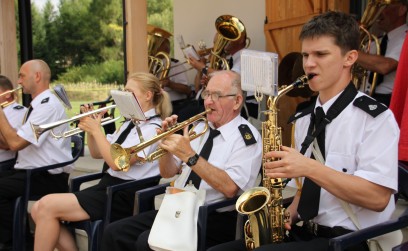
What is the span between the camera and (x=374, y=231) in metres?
2.44

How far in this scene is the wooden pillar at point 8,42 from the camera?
292 inches

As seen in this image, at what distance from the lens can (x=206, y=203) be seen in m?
3.12

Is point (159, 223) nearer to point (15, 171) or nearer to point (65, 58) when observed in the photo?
point (15, 171)

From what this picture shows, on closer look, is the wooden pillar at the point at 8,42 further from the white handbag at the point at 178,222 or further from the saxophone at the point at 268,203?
the saxophone at the point at 268,203

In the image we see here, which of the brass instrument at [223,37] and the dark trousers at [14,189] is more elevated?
the brass instrument at [223,37]

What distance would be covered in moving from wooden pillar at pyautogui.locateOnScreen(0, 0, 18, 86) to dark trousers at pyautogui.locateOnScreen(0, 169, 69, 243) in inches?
117

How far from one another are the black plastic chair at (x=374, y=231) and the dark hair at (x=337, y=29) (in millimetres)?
637

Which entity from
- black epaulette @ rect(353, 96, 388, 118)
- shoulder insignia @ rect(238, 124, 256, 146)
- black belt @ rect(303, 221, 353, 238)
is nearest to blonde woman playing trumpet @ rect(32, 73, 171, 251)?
shoulder insignia @ rect(238, 124, 256, 146)

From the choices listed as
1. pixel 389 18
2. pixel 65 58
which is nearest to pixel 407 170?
pixel 389 18

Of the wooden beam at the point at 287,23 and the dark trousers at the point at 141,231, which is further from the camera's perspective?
the wooden beam at the point at 287,23

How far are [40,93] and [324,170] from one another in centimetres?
326

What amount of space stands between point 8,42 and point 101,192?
417 cm

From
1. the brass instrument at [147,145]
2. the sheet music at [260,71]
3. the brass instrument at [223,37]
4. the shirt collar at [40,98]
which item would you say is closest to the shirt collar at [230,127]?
the brass instrument at [147,145]

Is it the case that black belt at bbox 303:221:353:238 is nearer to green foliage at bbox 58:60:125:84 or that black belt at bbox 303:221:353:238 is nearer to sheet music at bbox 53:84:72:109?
sheet music at bbox 53:84:72:109
